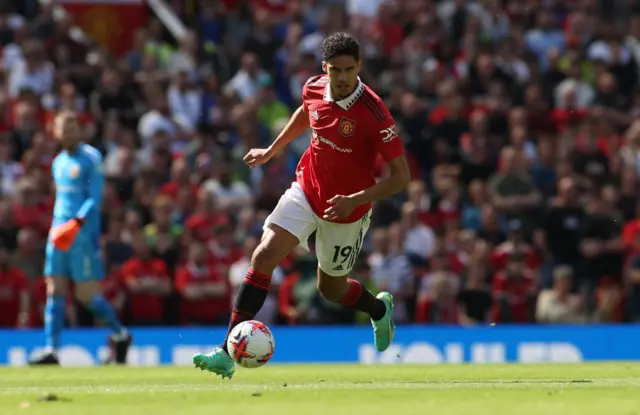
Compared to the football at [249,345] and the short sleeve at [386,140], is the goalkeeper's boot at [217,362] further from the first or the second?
the short sleeve at [386,140]

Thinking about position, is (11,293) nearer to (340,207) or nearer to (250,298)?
(250,298)

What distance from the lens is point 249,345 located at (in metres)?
9.20

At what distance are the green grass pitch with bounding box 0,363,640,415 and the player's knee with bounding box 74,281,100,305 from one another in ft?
6.86

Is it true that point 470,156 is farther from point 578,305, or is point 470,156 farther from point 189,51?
point 189,51

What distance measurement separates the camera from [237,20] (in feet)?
69.9

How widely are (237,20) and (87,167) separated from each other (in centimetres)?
814

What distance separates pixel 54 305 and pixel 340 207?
17.6ft

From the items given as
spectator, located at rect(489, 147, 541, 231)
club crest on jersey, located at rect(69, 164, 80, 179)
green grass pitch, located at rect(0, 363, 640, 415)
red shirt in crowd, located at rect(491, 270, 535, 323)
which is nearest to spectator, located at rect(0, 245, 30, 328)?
club crest on jersey, located at rect(69, 164, 80, 179)

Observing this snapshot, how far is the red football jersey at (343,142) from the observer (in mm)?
9617

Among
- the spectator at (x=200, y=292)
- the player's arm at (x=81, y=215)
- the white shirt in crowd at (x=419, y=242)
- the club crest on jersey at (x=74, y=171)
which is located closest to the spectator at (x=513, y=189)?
the white shirt in crowd at (x=419, y=242)

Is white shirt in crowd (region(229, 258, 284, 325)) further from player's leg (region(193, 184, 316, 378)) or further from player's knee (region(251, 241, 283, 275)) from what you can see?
player's knee (region(251, 241, 283, 275))

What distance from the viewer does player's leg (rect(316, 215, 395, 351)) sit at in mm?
10172

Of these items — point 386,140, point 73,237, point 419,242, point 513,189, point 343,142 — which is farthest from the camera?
point 513,189

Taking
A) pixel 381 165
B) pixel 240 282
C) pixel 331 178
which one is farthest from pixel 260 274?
pixel 381 165
